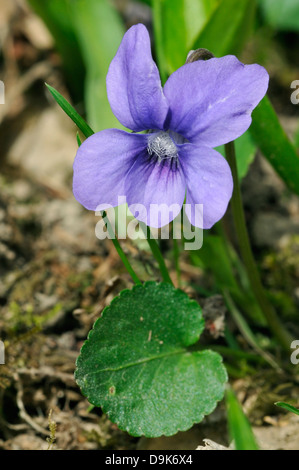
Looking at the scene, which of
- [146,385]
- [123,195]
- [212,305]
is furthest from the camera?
[212,305]

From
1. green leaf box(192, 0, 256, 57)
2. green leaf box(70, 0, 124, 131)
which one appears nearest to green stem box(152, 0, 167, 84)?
green leaf box(192, 0, 256, 57)

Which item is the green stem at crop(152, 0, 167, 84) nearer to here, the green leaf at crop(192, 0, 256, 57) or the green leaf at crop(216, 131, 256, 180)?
the green leaf at crop(192, 0, 256, 57)

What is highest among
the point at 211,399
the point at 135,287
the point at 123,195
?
the point at 123,195

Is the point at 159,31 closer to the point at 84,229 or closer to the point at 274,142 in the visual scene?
the point at 274,142

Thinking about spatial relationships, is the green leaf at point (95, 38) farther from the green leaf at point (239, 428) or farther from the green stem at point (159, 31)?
the green leaf at point (239, 428)

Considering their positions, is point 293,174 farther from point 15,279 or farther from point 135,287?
point 15,279

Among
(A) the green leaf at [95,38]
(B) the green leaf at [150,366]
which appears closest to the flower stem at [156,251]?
(B) the green leaf at [150,366]

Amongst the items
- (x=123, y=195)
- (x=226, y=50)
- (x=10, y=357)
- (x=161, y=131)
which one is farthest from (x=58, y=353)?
(x=226, y=50)
